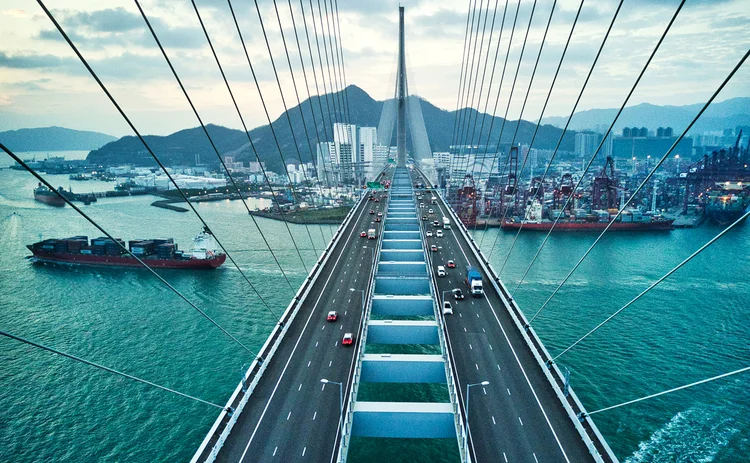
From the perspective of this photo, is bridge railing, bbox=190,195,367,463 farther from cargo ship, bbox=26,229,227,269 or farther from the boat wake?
cargo ship, bbox=26,229,227,269

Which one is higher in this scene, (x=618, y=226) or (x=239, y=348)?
(x=618, y=226)

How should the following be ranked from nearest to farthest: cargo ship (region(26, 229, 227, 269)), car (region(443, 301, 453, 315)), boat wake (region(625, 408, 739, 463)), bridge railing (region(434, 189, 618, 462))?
bridge railing (region(434, 189, 618, 462)) < boat wake (region(625, 408, 739, 463)) < car (region(443, 301, 453, 315)) < cargo ship (region(26, 229, 227, 269))

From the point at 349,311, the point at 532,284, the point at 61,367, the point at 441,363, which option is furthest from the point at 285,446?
the point at 532,284

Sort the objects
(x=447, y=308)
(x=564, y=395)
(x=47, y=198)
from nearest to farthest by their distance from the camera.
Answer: (x=564, y=395), (x=447, y=308), (x=47, y=198)

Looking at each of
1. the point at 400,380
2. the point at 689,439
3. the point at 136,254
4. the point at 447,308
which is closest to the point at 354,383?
the point at 400,380

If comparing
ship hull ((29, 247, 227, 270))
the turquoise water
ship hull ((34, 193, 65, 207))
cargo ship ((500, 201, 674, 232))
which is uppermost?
ship hull ((34, 193, 65, 207))

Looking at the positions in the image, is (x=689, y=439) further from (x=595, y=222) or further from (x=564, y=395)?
(x=595, y=222)

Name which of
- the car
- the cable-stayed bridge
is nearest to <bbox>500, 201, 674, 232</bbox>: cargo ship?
the cable-stayed bridge

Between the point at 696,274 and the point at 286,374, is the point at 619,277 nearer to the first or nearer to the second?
the point at 696,274
